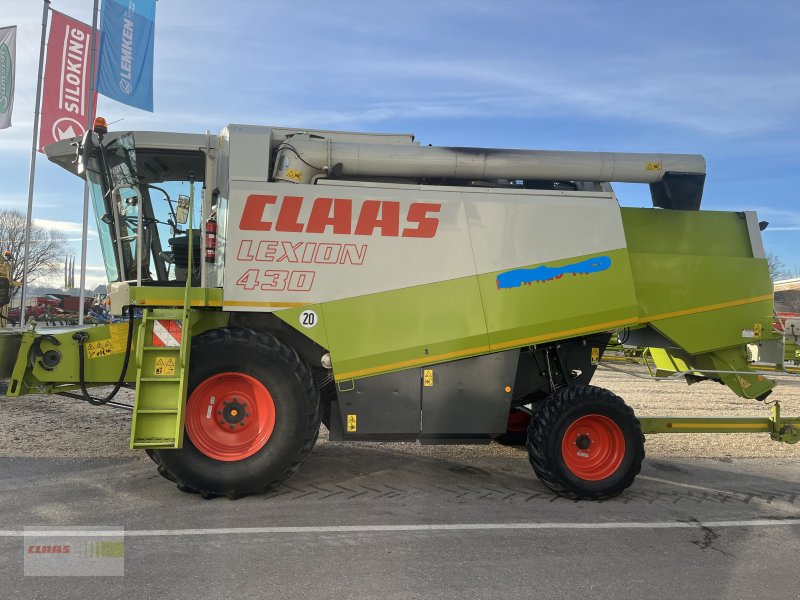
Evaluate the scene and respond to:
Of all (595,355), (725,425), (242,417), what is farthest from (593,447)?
(242,417)

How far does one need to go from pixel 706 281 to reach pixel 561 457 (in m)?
2.16

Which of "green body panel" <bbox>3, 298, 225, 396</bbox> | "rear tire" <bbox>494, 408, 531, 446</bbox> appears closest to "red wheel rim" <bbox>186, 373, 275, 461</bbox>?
"green body panel" <bbox>3, 298, 225, 396</bbox>

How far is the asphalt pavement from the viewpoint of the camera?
348cm

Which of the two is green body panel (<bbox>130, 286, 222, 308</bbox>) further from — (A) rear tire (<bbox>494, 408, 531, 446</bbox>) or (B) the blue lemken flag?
(B) the blue lemken flag

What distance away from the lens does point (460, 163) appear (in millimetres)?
5465

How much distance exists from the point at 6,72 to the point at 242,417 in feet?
48.2

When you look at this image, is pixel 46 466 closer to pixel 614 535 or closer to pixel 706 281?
pixel 614 535

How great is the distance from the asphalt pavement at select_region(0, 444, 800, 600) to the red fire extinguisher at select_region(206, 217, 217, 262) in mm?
1990

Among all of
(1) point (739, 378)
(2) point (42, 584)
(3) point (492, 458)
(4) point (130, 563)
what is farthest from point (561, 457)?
(2) point (42, 584)

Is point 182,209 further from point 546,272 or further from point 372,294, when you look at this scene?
point 546,272

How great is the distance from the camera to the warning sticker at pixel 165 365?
4836 mm

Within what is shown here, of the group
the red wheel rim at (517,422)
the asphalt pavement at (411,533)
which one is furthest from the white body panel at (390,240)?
the red wheel rim at (517,422)

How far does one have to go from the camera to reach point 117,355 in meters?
5.26

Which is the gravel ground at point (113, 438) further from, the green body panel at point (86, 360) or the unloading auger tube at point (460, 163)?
the unloading auger tube at point (460, 163)
